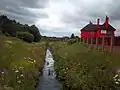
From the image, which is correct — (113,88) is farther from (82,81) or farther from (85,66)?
(85,66)

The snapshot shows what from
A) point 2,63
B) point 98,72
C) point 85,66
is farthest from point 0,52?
point 98,72

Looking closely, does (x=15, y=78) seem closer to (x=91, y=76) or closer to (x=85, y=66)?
(x=91, y=76)

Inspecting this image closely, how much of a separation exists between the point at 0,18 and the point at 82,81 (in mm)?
66400

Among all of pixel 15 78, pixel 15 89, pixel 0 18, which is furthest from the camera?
pixel 0 18

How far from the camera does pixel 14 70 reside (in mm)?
13867

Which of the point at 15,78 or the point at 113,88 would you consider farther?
the point at 15,78

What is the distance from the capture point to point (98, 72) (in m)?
12.2

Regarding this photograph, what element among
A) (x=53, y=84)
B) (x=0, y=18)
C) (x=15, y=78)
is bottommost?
(x=53, y=84)

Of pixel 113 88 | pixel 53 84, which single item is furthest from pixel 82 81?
pixel 53 84

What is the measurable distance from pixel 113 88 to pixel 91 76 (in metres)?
1.86

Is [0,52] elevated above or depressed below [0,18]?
below

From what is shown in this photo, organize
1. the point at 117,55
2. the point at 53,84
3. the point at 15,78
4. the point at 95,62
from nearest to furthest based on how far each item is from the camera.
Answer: the point at 15,78
the point at 95,62
the point at 117,55
the point at 53,84

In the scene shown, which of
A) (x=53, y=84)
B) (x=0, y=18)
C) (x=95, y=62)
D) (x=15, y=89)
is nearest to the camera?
(x=15, y=89)

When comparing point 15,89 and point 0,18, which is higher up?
point 0,18
